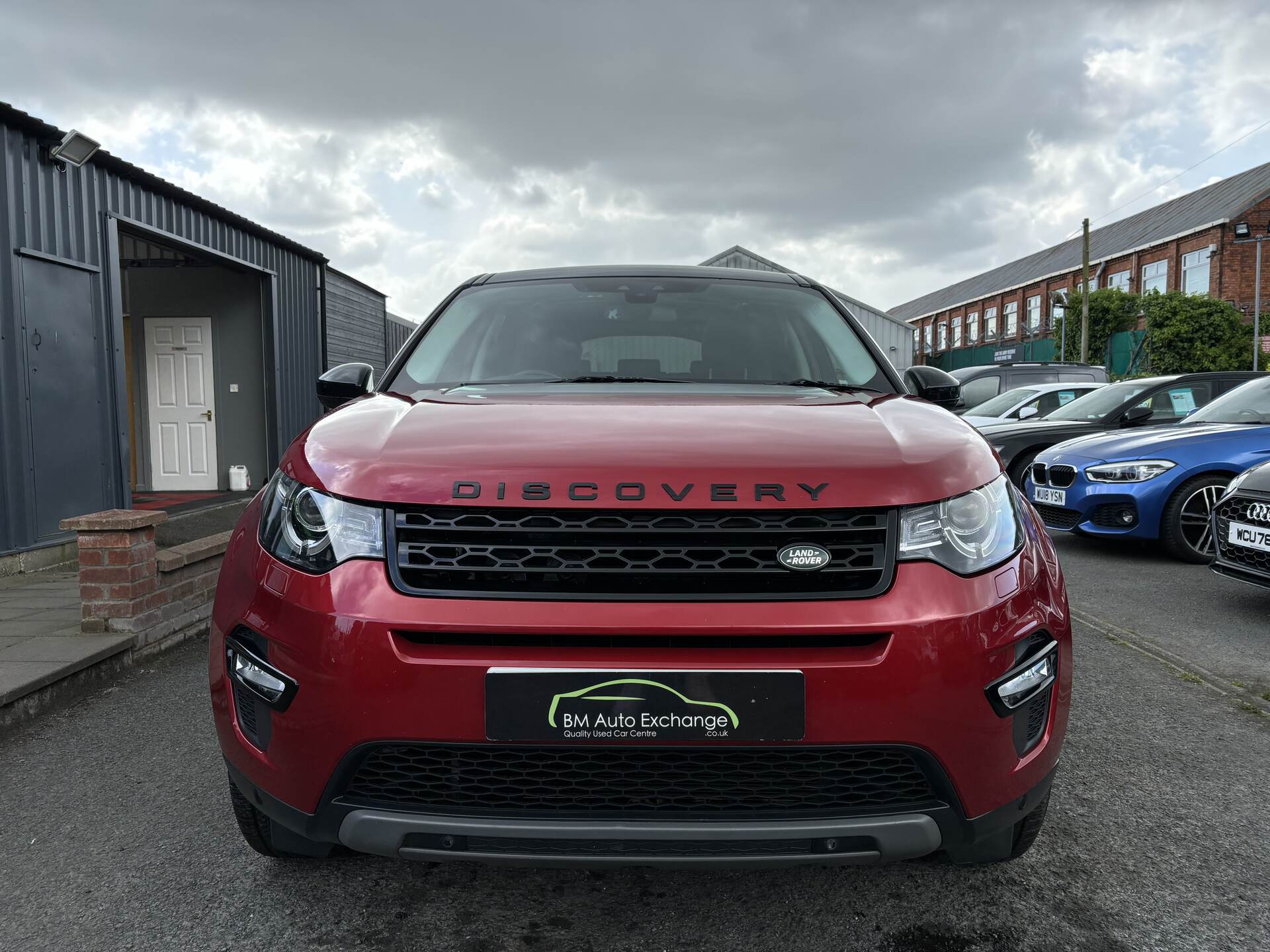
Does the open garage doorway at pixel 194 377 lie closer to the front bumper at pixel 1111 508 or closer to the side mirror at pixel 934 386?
the front bumper at pixel 1111 508

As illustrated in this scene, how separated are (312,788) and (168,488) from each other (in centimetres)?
1194

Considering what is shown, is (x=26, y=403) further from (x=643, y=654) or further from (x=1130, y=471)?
(x=1130, y=471)

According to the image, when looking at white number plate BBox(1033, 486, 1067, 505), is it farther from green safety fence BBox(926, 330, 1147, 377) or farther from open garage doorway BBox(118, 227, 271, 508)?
green safety fence BBox(926, 330, 1147, 377)

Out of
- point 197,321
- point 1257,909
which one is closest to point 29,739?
point 1257,909

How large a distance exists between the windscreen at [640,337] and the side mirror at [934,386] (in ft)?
0.62

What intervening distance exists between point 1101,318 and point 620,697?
40.2 meters

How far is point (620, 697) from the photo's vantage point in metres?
1.67

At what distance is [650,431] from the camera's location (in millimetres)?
1963

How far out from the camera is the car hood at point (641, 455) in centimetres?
176

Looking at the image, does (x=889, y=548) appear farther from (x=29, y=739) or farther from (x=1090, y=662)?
(x=29, y=739)

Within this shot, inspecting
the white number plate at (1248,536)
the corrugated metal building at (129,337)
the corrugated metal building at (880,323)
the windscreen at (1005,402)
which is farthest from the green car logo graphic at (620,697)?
the corrugated metal building at (880,323)

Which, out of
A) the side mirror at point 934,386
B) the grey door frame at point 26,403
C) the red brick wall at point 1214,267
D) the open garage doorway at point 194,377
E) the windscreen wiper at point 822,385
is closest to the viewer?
the windscreen wiper at point 822,385

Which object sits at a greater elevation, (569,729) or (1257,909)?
(569,729)

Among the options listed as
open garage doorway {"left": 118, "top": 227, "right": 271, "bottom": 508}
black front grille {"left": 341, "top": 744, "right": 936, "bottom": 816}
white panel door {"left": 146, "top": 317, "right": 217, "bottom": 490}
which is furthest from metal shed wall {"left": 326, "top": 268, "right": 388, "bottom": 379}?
black front grille {"left": 341, "top": 744, "right": 936, "bottom": 816}
